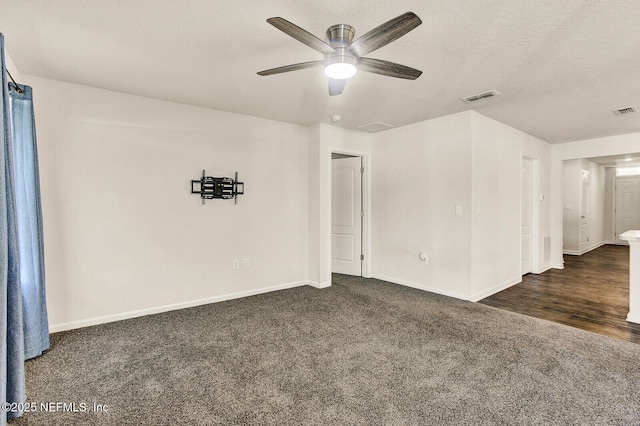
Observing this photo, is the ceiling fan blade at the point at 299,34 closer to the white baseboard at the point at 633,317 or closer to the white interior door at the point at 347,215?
the white interior door at the point at 347,215

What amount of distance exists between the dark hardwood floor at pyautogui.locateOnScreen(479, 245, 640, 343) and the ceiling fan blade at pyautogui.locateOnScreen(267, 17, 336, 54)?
3574 millimetres

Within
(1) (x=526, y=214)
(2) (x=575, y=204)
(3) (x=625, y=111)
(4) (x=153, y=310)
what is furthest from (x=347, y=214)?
(2) (x=575, y=204)

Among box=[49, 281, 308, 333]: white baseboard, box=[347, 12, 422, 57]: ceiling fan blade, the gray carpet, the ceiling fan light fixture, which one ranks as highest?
box=[347, 12, 422, 57]: ceiling fan blade

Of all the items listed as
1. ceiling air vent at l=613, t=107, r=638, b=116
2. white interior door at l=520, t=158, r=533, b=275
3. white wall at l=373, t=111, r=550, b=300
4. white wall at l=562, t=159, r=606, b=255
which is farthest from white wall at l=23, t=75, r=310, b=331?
white wall at l=562, t=159, r=606, b=255

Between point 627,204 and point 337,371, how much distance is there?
11.0 m

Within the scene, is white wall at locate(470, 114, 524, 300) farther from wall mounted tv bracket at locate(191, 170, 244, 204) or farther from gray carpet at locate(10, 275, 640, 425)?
wall mounted tv bracket at locate(191, 170, 244, 204)

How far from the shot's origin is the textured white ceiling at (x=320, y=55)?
195 cm

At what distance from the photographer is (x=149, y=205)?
11.8 ft

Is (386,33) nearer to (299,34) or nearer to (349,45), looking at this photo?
(349,45)

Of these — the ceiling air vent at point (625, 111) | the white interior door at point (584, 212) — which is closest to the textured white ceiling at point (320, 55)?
the ceiling air vent at point (625, 111)

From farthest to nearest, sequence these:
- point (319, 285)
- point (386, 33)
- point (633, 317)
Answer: point (319, 285) < point (633, 317) < point (386, 33)

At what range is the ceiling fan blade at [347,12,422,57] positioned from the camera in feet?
5.30

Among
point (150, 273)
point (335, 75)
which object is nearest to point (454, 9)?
point (335, 75)

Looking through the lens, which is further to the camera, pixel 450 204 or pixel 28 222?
pixel 450 204
